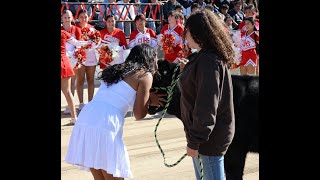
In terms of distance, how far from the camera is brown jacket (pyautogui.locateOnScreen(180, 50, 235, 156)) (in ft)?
11.5

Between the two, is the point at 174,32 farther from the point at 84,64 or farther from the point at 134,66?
the point at 134,66

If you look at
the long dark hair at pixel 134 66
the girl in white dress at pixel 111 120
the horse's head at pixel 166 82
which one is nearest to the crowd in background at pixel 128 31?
the horse's head at pixel 166 82

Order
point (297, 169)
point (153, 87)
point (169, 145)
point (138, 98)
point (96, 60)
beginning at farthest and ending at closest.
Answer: point (96, 60) → point (169, 145) → point (153, 87) → point (138, 98) → point (297, 169)

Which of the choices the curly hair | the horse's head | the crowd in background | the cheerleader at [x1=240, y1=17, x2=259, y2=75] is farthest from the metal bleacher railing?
the curly hair

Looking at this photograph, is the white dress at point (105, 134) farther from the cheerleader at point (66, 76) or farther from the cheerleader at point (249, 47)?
the cheerleader at point (249, 47)

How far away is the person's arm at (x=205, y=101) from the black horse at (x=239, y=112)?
3.90 ft

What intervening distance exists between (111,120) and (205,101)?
913 mm

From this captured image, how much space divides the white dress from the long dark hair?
6 cm

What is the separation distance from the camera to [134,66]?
427 centimetres

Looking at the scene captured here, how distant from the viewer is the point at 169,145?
7.59 meters
